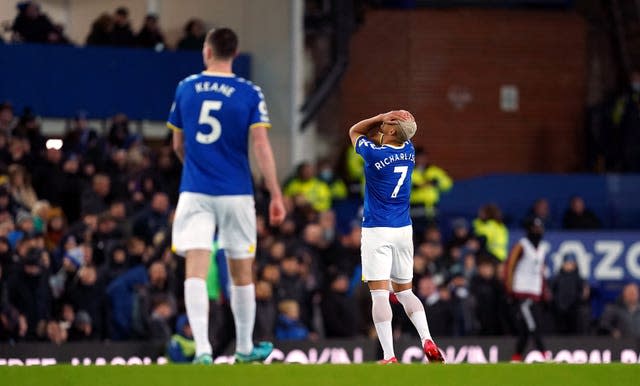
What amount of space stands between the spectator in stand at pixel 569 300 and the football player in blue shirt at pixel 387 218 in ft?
30.9

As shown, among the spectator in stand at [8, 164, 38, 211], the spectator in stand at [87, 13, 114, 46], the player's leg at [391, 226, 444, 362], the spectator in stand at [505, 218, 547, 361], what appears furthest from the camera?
the spectator in stand at [87, 13, 114, 46]

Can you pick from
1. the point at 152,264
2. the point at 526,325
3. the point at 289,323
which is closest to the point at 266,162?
the point at 152,264

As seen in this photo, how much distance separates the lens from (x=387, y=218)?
1038cm

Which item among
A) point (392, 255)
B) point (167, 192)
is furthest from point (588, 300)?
point (392, 255)

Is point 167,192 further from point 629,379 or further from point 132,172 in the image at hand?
point 629,379

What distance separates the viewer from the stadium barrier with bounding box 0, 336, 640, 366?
1619cm

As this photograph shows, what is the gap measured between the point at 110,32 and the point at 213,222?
14.0m

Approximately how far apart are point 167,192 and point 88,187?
1.29 metres

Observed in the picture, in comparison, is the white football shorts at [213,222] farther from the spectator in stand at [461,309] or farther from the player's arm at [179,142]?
the spectator in stand at [461,309]

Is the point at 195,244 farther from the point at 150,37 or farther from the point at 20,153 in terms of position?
the point at 150,37

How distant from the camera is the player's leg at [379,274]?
1034 cm

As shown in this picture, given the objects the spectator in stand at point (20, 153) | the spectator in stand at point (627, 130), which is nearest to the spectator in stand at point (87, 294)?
the spectator in stand at point (20, 153)

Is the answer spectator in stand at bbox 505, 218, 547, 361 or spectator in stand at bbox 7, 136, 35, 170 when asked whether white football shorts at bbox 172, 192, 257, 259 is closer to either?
spectator in stand at bbox 505, 218, 547, 361

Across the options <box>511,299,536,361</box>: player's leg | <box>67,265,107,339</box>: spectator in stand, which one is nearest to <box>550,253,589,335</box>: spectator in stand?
<box>511,299,536,361</box>: player's leg
